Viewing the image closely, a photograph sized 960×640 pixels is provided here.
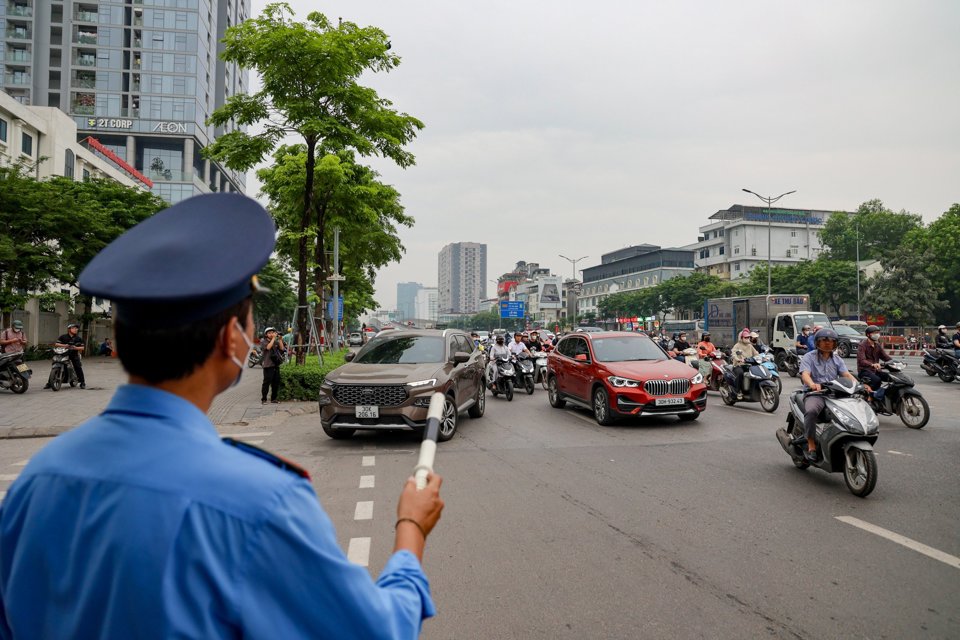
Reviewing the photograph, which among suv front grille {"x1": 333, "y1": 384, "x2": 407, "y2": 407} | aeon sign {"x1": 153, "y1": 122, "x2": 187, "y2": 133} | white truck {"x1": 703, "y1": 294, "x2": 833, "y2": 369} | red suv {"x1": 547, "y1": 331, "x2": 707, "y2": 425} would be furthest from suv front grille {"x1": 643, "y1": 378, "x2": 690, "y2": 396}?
aeon sign {"x1": 153, "y1": 122, "x2": 187, "y2": 133}

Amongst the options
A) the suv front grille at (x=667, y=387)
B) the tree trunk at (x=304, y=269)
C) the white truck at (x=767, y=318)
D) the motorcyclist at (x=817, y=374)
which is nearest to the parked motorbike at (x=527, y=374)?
the tree trunk at (x=304, y=269)

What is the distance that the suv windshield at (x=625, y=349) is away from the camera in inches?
484

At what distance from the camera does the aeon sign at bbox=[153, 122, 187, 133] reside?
67.8 m

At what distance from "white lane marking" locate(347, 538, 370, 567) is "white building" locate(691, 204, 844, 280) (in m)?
91.1

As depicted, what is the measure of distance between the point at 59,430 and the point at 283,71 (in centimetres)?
837

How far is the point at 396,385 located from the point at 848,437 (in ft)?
18.5

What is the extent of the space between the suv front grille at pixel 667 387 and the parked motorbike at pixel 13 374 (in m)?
14.3

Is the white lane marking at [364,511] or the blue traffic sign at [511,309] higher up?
the blue traffic sign at [511,309]

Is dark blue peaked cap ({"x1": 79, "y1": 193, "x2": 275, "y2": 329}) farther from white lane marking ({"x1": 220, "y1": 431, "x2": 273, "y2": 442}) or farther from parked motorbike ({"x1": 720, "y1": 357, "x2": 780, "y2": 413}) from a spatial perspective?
parked motorbike ({"x1": 720, "y1": 357, "x2": 780, "y2": 413})

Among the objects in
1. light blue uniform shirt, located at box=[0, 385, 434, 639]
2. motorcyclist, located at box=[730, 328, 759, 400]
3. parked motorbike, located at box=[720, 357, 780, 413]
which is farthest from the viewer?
motorcyclist, located at box=[730, 328, 759, 400]

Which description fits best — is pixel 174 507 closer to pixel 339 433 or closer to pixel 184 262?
pixel 184 262

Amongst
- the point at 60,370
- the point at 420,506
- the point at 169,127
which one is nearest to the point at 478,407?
the point at 420,506

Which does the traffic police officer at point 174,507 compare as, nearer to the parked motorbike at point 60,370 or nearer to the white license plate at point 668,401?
the white license plate at point 668,401

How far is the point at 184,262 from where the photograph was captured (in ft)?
3.78
